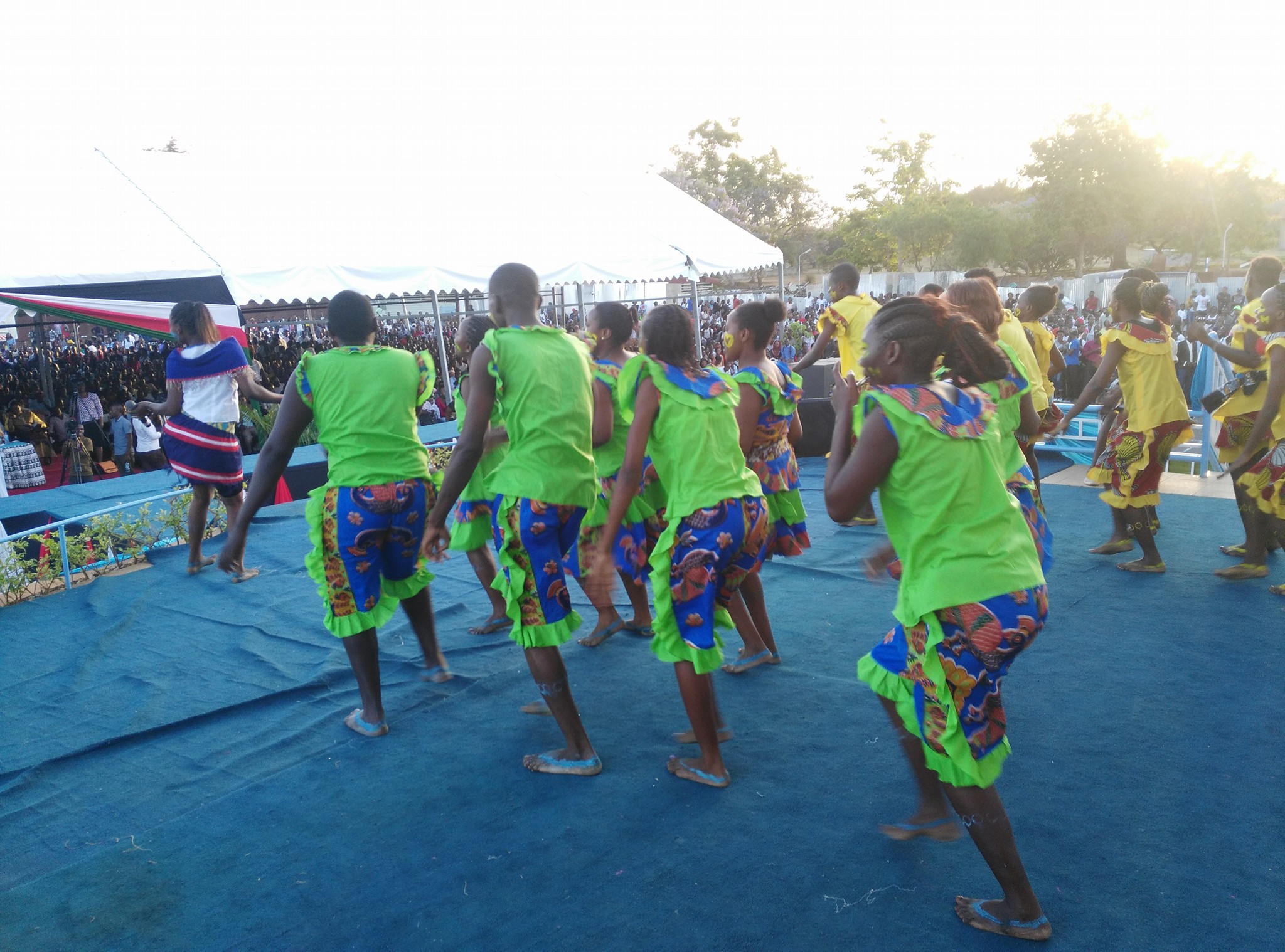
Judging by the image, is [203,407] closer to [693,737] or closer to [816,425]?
[693,737]

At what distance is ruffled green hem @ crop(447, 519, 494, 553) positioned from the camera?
4473 millimetres

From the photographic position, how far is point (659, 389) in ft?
10.2

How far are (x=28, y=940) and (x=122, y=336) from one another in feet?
125

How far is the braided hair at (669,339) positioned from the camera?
125 inches

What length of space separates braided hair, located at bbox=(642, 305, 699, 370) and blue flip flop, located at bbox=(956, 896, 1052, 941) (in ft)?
6.03

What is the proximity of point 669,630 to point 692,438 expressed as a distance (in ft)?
2.09

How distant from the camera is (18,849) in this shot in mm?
3070

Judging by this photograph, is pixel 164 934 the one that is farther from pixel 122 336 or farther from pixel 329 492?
pixel 122 336

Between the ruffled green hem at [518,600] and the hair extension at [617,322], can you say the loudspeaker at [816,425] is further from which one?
the ruffled green hem at [518,600]

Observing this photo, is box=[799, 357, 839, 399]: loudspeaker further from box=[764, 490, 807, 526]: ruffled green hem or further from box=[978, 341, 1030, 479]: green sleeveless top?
box=[978, 341, 1030, 479]: green sleeveless top

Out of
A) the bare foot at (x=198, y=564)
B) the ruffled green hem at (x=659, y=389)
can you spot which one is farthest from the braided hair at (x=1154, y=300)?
the bare foot at (x=198, y=564)

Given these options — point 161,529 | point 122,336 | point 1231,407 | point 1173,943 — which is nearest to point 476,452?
point 1173,943

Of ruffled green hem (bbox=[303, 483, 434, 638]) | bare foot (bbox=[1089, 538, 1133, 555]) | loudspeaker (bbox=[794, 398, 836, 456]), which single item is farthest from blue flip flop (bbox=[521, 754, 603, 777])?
loudspeaker (bbox=[794, 398, 836, 456])

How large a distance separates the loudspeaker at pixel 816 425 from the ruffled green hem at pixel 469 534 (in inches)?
213
